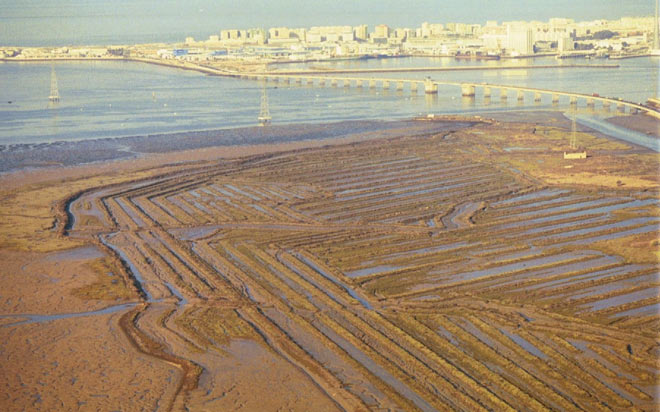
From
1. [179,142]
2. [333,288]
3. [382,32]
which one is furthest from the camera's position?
[382,32]

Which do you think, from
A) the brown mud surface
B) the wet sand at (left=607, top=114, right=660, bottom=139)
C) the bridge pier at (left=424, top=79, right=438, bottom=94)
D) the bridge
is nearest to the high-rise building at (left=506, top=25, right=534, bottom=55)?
the bridge

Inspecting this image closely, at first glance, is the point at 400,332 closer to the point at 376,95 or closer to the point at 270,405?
the point at 270,405

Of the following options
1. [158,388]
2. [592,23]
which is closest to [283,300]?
[158,388]

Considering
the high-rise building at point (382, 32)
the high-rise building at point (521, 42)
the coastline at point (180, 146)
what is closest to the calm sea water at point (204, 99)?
the coastline at point (180, 146)

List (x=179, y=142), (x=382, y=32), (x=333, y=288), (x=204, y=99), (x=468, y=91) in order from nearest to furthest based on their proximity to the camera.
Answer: (x=333, y=288)
(x=179, y=142)
(x=468, y=91)
(x=204, y=99)
(x=382, y=32)

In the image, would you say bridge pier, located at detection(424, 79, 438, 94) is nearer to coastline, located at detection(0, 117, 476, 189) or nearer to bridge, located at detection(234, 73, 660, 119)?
bridge, located at detection(234, 73, 660, 119)

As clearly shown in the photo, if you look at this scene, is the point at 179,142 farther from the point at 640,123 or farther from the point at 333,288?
the point at 333,288

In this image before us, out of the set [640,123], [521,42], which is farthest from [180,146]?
[521,42]
